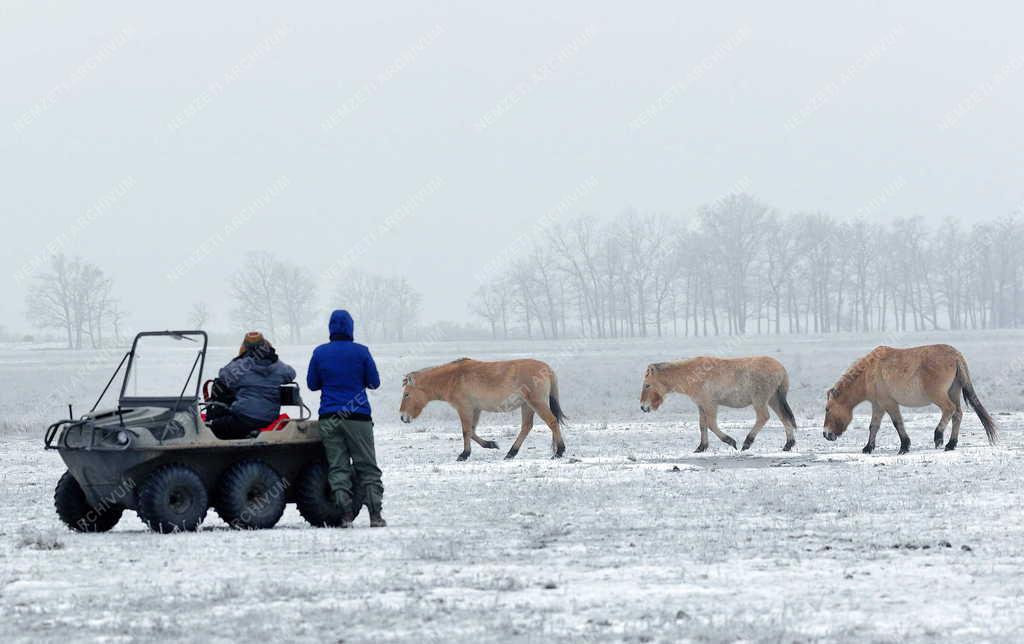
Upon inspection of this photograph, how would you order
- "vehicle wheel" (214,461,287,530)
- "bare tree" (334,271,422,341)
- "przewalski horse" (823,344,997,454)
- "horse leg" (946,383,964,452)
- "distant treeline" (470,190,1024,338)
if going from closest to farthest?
"vehicle wheel" (214,461,287,530) → "horse leg" (946,383,964,452) → "przewalski horse" (823,344,997,454) → "distant treeline" (470,190,1024,338) → "bare tree" (334,271,422,341)

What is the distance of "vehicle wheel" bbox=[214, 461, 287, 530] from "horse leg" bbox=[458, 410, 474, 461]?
9565 millimetres

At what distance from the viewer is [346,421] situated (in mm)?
13562

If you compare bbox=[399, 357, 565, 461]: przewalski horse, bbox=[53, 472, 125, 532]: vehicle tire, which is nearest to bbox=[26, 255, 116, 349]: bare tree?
bbox=[399, 357, 565, 461]: przewalski horse

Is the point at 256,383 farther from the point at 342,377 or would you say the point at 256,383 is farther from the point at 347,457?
the point at 347,457

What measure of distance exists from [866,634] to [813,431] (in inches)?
844

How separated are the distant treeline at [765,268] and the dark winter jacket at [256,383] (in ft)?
344

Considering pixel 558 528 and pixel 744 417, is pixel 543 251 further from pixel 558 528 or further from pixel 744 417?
pixel 558 528

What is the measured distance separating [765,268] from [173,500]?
11790 centimetres

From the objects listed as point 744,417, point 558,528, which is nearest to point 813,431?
point 744,417

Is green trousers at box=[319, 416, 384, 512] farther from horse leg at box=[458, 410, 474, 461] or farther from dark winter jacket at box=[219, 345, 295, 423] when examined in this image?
horse leg at box=[458, 410, 474, 461]

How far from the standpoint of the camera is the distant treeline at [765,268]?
404ft

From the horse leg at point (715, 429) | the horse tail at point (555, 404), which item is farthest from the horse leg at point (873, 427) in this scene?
the horse tail at point (555, 404)

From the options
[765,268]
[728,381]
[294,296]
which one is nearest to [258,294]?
[294,296]

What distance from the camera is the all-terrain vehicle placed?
1279cm
